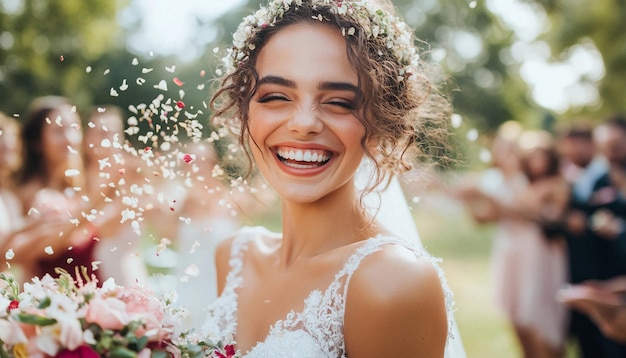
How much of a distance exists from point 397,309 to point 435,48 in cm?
905

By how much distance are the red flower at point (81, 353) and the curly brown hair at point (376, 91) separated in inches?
40.8

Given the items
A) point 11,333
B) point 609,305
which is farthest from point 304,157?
point 609,305

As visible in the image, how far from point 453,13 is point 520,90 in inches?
197

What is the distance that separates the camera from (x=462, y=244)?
16875mm

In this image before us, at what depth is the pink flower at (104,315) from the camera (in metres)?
1.59

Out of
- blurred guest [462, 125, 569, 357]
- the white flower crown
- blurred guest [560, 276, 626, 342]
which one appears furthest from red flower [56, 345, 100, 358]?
blurred guest [462, 125, 569, 357]

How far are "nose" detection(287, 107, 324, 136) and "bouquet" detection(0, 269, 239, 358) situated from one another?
70 cm

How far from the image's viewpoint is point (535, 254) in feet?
23.0

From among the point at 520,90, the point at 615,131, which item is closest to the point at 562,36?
the point at 520,90

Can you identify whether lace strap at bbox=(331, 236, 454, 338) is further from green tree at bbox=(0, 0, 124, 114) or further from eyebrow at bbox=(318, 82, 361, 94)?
green tree at bbox=(0, 0, 124, 114)

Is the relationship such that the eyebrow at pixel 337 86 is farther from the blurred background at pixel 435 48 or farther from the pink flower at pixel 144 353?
the blurred background at pixel 435 48

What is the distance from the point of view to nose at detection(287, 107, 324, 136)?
2.12 metres

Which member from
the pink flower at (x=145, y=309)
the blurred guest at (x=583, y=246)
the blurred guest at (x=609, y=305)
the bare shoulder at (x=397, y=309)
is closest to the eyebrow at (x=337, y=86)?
the bare shoulder at (x=397, y=309)

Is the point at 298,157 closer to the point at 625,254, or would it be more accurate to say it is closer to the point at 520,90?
the point at 625,254
